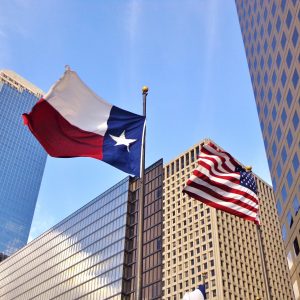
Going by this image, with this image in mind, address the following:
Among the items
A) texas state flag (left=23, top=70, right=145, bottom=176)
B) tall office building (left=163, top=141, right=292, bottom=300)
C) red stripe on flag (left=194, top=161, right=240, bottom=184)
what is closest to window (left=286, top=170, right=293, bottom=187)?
red stripe on flag (left=194, top=161, right=240, bottom=184)

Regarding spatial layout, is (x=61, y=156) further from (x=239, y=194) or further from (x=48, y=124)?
(x=239, y=194)

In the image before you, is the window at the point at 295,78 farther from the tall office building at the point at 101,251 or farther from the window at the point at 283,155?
the tall office building at the point at 101,251

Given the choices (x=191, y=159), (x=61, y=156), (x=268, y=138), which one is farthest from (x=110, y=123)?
(x=191, y=159)

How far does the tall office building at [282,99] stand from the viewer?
57.6m

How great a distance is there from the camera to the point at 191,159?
150m

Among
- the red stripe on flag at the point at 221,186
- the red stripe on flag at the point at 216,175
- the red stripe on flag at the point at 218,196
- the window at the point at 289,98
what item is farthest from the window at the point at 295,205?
the red stripe on flag at the point at 216,175

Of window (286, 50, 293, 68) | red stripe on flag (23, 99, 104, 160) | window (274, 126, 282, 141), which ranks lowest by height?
red stripe on flag (23, 99, 104, 160)

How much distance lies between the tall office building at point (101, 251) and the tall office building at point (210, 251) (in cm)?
1342

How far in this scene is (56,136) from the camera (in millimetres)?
17969

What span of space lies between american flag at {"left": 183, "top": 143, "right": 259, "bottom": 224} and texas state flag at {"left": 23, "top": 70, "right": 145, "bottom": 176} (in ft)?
15.6

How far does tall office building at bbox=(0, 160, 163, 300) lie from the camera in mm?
117469

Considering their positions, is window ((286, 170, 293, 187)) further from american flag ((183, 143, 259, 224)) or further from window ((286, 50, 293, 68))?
american flag ((183, 143, 259, 224))

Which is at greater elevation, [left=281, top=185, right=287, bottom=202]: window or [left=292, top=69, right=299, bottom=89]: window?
[left=292, top=69, right=299, bottom=89]: window

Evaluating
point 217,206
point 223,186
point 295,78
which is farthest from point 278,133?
point 217,206
